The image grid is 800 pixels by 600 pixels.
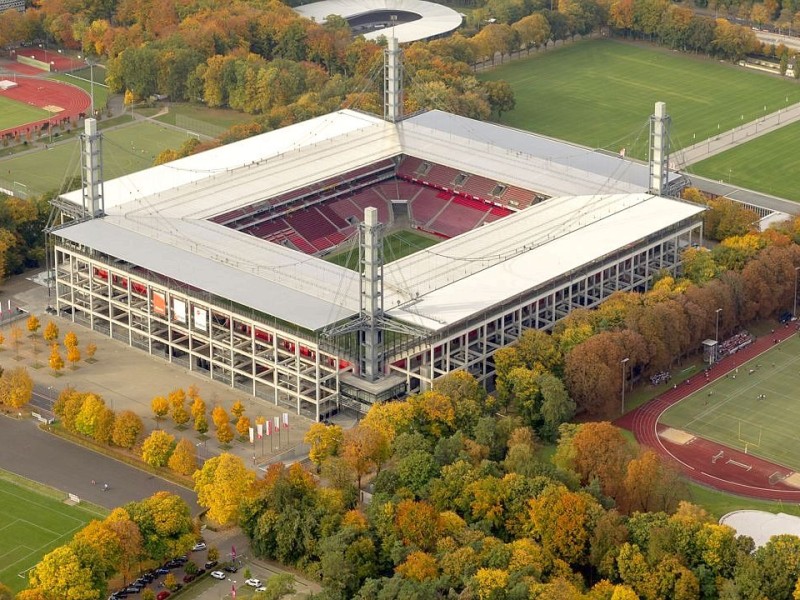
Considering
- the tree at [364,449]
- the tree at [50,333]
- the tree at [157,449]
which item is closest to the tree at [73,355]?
the tree at [50,333]

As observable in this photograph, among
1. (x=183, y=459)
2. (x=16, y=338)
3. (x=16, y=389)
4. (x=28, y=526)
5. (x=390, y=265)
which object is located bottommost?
(x=28, y=526)

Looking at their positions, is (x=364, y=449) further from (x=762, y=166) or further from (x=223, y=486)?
(x=762, y=166)

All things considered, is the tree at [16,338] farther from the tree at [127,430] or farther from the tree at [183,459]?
the tree at [183,459]

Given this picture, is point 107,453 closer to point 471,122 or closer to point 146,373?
point 146,373

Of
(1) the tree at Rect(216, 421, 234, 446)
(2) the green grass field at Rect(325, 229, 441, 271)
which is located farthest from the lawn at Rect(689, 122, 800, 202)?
(1) the tree at Rect(216, 421, 234, 446)

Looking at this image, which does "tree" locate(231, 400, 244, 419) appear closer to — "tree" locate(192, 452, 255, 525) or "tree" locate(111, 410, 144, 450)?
"tree" locate(111, 410, 144, 450)

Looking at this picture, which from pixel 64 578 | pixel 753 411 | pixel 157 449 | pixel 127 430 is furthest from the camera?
pixel 753 411

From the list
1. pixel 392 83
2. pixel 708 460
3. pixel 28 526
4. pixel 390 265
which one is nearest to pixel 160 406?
pixel 28 526
